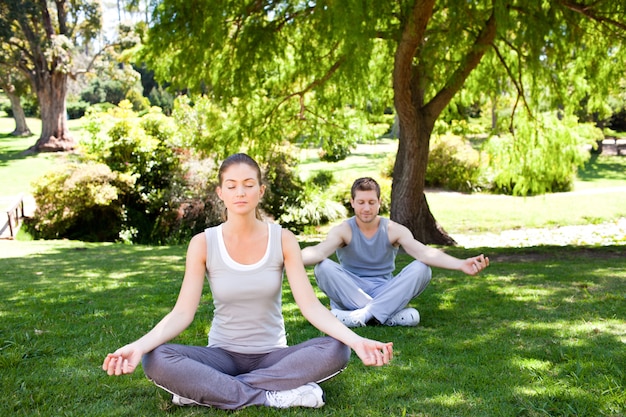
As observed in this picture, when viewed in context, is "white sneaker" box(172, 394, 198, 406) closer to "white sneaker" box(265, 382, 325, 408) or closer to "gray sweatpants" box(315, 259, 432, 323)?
"white sneaker" box(265, 382, 325, 408)

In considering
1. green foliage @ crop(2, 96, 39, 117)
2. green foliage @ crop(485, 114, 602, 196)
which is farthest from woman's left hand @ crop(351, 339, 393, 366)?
green foliage @ crop(2, 96, 39, 117)

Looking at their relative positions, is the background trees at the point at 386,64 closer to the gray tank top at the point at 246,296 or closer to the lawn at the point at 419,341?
the lawn at the point at 419,341

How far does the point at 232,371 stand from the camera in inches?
128

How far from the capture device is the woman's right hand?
2713 millimetres

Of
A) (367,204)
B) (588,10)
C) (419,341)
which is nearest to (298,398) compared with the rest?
(419,341)

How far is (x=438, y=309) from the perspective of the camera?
5516 millimetres

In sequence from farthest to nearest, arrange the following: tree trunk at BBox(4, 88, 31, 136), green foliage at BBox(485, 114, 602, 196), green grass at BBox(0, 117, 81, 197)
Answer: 1. tree trunk at BBox(4, 88, 31, 136)
2. green grass at BBox(0, 117, 81, 197)
3. green foliage at BBox(485, 114, 602, 196)

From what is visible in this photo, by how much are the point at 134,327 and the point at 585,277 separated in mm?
4810

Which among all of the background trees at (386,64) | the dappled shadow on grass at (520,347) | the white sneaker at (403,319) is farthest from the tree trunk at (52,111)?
the white sneaker at (403,319)

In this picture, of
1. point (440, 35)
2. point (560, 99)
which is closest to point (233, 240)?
point (440, 35)

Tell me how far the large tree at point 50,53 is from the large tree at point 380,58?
702 inches

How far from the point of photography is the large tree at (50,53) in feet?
88.6

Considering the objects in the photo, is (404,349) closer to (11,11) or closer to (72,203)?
(72,203)

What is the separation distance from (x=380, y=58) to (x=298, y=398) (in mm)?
10917
